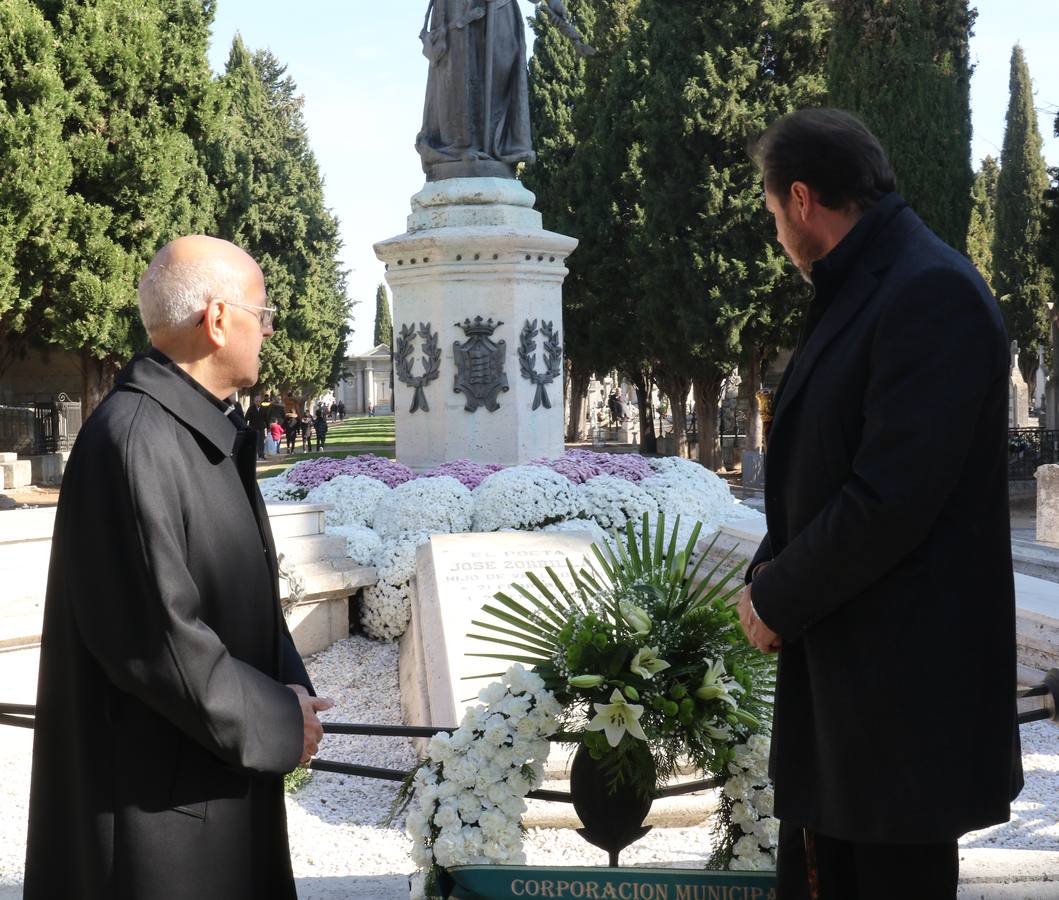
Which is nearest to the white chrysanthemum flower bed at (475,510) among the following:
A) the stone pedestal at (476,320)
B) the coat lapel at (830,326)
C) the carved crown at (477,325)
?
the stone pedestal at (476,320)

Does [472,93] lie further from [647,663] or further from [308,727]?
[308,727]

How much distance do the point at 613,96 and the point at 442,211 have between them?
18.9 meters

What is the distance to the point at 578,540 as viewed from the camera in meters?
7.21

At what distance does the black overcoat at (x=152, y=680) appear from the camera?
2244 millimetres

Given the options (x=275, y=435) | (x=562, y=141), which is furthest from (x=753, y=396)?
(x=275, y=435)

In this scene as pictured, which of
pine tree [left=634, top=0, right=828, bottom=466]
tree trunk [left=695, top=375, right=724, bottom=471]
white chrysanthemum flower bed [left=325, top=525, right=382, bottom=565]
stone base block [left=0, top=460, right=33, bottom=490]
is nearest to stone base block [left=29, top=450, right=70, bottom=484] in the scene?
stone base block [left=0, top=460, right=33, bottom=490]

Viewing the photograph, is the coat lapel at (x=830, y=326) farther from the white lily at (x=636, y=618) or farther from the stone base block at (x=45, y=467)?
the stone base block at (x=45, y=467)

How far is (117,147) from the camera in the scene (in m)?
23.2

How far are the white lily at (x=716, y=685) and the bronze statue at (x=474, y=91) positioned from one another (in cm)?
926

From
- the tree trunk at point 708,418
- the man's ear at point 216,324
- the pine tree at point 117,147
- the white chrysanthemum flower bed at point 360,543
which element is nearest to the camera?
the man's ear at point 216,324

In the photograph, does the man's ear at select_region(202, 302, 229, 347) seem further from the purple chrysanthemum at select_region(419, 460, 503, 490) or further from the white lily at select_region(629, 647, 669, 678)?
the purple chrysanthemum at select_region(419, 460, 503, 490)

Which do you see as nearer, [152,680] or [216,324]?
[152,680]

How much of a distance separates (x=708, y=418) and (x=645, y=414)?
17.0 ft

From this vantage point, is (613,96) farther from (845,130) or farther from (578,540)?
(845,130)
